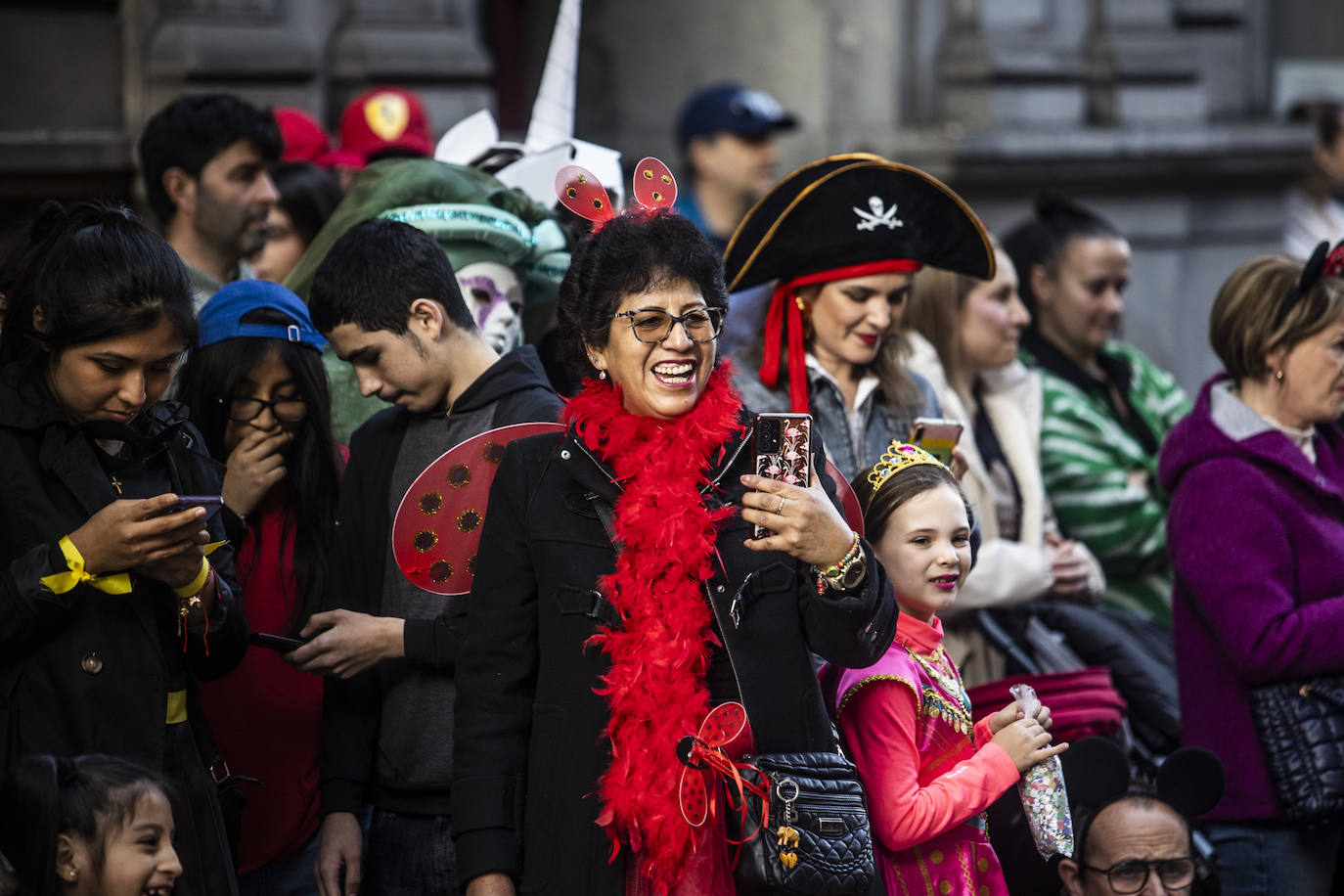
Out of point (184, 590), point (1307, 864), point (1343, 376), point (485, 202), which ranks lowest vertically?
point (1307, 864)

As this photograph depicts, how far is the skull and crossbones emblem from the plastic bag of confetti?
4.52 ft

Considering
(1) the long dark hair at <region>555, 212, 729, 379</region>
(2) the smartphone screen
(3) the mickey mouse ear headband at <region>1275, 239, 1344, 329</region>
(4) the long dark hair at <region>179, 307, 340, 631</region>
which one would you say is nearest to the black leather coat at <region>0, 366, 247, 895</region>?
(2) the smartphone screen

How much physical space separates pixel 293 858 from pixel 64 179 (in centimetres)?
413

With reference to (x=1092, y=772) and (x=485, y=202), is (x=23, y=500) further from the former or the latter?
(x=1092, y=772)

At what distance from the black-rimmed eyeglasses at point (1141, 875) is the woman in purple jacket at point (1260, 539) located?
0.80ft

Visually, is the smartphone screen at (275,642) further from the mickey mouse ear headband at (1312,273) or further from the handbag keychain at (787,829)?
the mickey mouse ear headband at (1312,273)

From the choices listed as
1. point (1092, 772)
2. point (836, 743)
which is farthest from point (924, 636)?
point (1092, 772)

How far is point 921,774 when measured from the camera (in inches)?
134

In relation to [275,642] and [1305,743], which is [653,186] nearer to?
[275,642]

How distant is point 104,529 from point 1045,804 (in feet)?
6.33

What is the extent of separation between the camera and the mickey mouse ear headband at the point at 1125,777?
13.6ft

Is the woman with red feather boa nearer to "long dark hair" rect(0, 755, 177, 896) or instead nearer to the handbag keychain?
the handbag keychain

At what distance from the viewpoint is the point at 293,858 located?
3.79 meters

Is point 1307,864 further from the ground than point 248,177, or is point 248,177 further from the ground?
point 248,177
